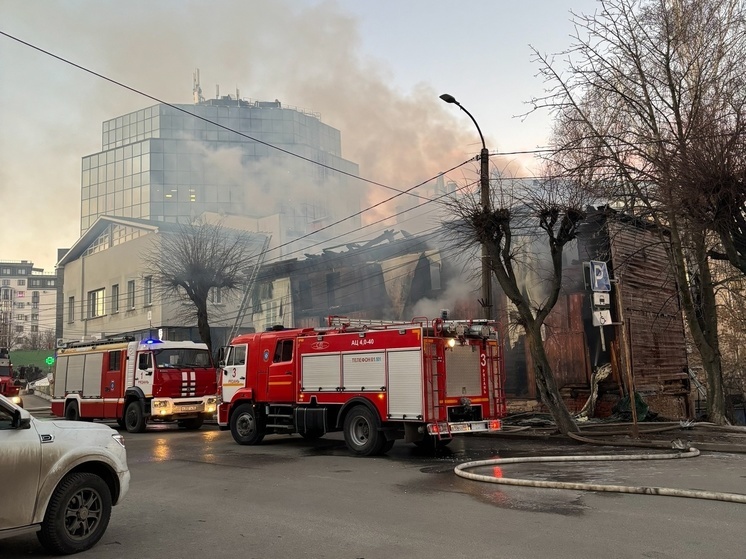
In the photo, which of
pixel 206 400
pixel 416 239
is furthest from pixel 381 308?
pixel 206 400

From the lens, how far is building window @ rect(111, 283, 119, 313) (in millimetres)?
39406

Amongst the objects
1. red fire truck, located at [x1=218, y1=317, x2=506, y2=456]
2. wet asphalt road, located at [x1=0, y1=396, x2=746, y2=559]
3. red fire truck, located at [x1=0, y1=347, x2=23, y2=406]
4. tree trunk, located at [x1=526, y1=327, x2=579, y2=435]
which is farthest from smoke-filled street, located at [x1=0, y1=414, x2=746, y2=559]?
red fire truck, located at [x1=0, y1=347, x2=23, y2=406]

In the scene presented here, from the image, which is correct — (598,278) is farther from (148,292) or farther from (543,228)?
(148,292)

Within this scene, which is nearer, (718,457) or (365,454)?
(718,457)

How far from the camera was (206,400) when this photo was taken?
17.4 m

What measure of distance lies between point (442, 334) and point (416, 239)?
1438cm

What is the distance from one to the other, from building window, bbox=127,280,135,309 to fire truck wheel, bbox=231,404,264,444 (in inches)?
1054

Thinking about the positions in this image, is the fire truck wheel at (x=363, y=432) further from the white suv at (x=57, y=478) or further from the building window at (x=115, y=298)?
the building window at (x=115, y=298)

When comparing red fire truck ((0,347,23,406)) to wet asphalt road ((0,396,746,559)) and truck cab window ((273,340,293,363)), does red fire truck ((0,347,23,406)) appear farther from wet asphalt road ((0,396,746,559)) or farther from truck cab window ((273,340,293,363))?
wet asphalt road ((0,396,746,559))

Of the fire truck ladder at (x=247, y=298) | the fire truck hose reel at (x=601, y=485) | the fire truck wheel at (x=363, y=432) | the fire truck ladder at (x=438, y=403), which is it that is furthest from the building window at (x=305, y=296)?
the fire truck hose reel at (x=601, y=485)

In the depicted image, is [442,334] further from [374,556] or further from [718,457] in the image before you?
[374,556]

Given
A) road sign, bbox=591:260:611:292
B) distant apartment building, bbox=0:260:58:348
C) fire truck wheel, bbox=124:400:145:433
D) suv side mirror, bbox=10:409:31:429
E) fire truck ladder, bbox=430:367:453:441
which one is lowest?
fire truck wheel, bbox=124:400:145:433

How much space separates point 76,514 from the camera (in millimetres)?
5109

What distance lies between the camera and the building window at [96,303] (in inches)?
1614
